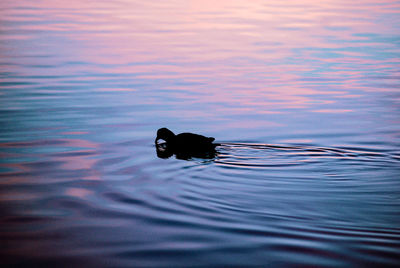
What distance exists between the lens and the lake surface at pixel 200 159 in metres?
6.17

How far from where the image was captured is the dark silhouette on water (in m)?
9.95

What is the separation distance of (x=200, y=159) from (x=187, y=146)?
66cm

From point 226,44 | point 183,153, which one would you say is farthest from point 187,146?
point 226,44

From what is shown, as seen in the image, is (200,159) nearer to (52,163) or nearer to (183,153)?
(183,153)

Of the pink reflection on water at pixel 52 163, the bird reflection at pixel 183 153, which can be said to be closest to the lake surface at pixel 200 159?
the pink reflection on water at pixel 52 163

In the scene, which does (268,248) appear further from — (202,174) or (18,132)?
(18,132)

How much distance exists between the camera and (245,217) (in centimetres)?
685

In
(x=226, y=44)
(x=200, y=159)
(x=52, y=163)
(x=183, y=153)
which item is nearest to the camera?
(x=52, y=163)

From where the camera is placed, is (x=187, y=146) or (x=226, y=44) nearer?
(x=187, y=146)

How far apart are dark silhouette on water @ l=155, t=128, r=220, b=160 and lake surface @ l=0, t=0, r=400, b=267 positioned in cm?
21

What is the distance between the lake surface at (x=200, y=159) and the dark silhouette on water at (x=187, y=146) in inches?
8.2

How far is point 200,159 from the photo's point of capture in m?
9.70

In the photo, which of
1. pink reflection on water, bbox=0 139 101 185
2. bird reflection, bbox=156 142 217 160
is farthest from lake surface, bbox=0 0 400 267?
bird reflection, bbox=156 142 217 160

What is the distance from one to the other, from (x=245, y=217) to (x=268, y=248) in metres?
0.90
